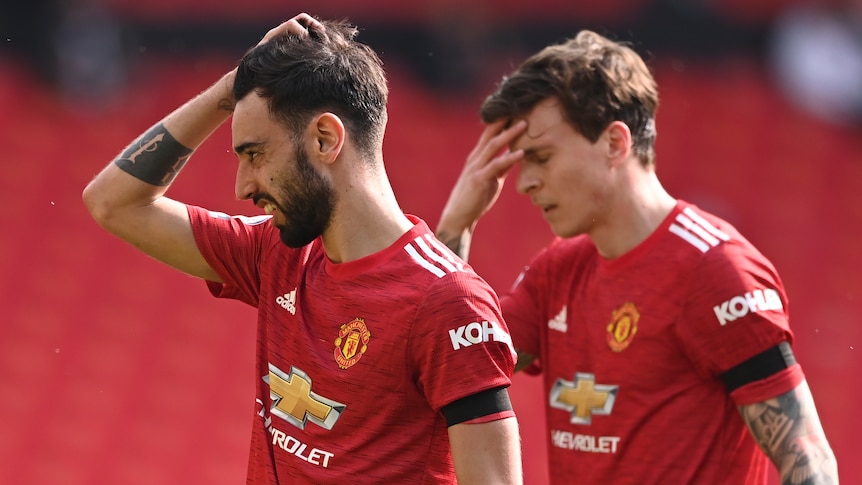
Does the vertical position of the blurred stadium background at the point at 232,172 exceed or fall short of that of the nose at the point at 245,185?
it exceeds it

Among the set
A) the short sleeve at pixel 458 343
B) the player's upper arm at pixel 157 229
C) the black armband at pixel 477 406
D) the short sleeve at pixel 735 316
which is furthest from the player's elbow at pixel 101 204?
the short sleeve at pixel 735 316

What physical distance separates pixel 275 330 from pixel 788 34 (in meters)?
7.67

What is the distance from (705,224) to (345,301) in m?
1.20

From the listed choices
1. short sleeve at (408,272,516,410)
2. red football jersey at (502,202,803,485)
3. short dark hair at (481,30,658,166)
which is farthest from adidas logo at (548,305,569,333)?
short sleeve at (408,272,516,410)

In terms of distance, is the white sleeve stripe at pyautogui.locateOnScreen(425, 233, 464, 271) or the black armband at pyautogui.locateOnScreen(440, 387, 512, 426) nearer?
the black armband at pyautogui.locateOnScreen(440, 387, 512, 426)

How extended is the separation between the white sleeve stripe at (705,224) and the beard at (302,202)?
1.18 meters

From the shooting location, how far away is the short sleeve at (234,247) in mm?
3008

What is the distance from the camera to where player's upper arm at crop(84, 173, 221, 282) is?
9.94 ft

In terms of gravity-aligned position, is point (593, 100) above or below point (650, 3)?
below

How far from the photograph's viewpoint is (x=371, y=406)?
2.64 meters

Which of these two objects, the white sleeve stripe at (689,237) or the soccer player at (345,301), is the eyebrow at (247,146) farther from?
the white sleeve stripe at (689,237)

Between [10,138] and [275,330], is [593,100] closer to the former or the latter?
[275,330]

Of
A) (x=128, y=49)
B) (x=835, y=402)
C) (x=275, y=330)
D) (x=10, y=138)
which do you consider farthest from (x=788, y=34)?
(x=275, y=330)

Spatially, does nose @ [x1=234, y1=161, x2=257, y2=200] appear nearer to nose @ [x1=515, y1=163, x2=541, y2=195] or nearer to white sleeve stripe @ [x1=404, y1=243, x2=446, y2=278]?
white sleeve stripe @ [x1=404, y1=243, x2=446, y2=278]
